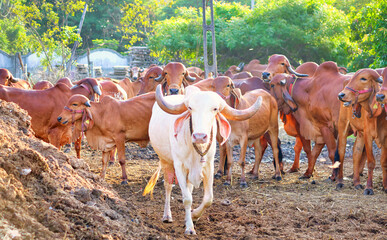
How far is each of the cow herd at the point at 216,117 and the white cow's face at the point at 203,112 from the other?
0.04ft

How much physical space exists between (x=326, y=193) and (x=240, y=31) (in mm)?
13342

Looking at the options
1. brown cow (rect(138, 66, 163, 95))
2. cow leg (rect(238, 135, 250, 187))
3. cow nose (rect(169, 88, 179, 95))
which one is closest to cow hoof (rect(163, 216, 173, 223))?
cow leg (rect(238, 135, 250, 187))

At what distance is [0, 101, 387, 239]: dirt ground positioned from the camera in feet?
14.0

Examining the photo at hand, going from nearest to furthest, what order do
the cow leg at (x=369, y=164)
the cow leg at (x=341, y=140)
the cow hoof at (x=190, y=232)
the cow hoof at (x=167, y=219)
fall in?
the cow hoof at (x=190, y=232), the cow hoof at (x=167, y=219), the cow leg at (x=369, y=164), the cow leg at (x=341, y=140)

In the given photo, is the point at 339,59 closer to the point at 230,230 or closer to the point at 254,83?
the point at 254,83

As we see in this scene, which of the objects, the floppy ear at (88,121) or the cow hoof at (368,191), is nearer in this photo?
the cow hoof at (368,191)

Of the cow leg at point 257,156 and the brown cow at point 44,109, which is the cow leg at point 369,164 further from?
the brown cow at point 44,109

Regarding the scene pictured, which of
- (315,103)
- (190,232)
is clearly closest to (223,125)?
(190,232)

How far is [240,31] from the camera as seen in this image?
20.4 metres

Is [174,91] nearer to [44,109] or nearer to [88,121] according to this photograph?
[88,121]

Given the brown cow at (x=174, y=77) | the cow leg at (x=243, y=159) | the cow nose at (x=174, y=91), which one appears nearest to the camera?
the cow leg at (x=243, y=159)

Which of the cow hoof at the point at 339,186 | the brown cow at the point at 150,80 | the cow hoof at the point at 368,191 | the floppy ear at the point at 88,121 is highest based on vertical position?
the brown cow at the point at 150,80

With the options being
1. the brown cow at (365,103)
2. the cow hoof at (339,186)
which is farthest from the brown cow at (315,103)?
the brown cow at (365,103)

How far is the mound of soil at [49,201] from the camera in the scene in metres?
4.01
